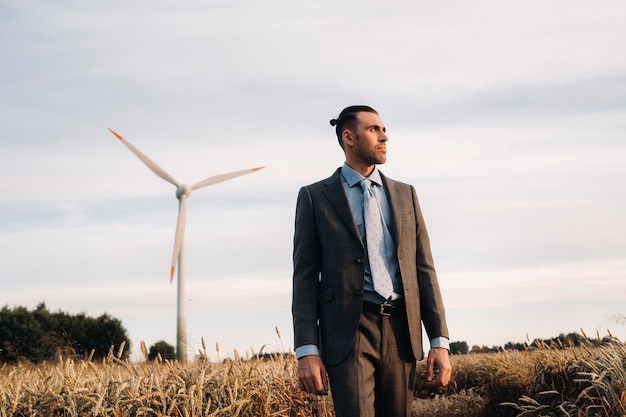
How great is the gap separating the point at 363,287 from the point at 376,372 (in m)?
0.57

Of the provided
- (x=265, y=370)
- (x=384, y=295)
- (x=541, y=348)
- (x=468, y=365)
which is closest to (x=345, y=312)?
(x=384, y=295)

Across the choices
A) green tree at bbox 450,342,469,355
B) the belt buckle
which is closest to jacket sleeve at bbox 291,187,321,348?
the belt buckle

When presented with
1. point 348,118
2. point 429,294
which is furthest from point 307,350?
point 348,118

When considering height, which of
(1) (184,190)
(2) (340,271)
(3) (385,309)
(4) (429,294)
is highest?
(1) (184,190)

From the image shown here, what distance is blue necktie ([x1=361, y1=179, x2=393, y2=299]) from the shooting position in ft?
15.3

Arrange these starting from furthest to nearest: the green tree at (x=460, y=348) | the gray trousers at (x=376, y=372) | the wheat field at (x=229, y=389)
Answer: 1. the green tree at (x=460, y=348)
2. the wheat field at (x=229, y=389)
3. the gray trousers at (x=376, y=372)

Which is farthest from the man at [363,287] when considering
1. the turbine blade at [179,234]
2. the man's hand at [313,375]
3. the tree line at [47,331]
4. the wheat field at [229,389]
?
the tree line at [47,331]

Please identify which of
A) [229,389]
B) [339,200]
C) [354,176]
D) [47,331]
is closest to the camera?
[339,200]

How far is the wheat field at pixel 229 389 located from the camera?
21.0ft

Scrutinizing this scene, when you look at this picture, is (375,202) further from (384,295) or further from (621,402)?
(621,402)

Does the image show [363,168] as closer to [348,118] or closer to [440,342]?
[348,118]

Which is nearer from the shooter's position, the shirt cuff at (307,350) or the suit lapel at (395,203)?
the shirt cuff at (307,350)

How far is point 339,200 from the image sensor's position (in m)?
4.93

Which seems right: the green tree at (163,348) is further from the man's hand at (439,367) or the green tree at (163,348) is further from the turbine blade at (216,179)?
the man's hand at (439,367)
